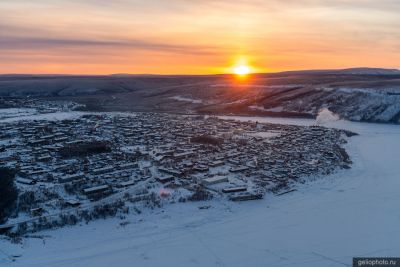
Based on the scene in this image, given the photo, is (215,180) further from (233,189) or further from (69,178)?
(69,178)

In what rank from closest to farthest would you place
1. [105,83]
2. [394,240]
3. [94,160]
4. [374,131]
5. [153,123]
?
[394,240] < [94,160] < [374,131] < [153,123] < [105,83]

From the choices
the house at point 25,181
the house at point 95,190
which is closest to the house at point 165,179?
the house at point 95,190

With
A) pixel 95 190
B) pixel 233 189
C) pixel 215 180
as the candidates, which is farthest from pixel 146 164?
pixel 233 189

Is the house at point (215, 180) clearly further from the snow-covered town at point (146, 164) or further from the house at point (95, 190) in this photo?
the house at point (95, 190)

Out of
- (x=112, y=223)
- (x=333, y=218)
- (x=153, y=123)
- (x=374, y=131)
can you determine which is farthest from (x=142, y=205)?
(x=374, y=131)

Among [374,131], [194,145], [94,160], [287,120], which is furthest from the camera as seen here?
[287,120]

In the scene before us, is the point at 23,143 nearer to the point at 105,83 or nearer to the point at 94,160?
the point at 94,160

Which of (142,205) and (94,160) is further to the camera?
(94,160)

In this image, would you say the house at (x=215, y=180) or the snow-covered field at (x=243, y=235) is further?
the house at (x=215, y=180)

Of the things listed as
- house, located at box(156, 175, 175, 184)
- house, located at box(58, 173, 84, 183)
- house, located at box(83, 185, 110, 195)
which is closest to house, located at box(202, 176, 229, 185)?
house, located at box(156, 175, 175, 184)
